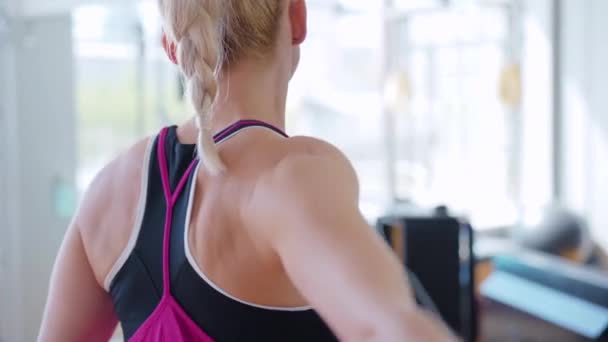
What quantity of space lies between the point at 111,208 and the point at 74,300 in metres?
0.13

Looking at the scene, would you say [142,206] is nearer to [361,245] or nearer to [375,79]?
[361,245]

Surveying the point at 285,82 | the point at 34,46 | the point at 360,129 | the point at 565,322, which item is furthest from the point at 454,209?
the point at 285,82

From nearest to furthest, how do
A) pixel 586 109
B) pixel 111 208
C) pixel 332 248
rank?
pixel 332 248
pixel 111 208
pixel 586 109

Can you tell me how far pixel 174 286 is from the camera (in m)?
0.64

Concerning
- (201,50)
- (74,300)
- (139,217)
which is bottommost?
(74,300)

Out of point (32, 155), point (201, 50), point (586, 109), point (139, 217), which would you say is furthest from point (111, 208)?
point (586, 109)

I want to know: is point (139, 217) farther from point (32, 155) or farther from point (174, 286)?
point (32, 155)

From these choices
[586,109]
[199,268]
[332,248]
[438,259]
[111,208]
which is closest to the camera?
[332,248]

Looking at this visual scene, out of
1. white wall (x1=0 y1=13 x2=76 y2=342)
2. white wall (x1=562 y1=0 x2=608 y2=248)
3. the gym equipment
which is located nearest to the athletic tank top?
Answer: the gym equipment

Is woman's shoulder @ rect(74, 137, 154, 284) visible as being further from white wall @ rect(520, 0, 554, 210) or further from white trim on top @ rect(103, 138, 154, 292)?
white wall @ rect(520, 0, 554, 210)

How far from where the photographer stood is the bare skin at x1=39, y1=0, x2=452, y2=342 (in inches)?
19.2

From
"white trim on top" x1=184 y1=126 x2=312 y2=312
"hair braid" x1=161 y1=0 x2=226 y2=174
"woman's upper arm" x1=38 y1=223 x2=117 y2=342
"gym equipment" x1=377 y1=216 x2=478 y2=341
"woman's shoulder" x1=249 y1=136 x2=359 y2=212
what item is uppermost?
"hair braid" x1=161 y1=0 x2=226 y2=174

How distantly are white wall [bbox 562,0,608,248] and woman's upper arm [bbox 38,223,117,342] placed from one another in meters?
3.35

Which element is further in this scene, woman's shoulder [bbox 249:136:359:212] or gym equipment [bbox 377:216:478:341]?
gym equipment [bbox 377:216:478:341]
